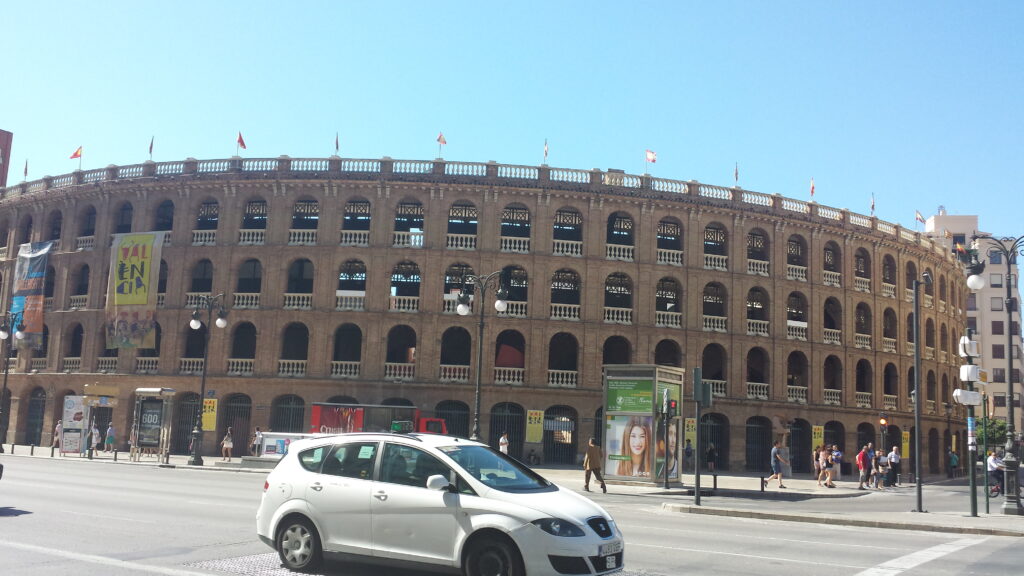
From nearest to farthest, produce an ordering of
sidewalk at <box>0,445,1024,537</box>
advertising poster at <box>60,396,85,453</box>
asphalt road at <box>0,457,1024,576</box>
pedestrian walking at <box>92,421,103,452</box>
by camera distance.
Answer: asphalt road at <box>0,457,1024,576</box>
sidewalk at <box>0,445,1024,537</box>
pedestrian walking at <box>92,421,103,452</box>
advertising poster at <box>60,396,85,453</box>

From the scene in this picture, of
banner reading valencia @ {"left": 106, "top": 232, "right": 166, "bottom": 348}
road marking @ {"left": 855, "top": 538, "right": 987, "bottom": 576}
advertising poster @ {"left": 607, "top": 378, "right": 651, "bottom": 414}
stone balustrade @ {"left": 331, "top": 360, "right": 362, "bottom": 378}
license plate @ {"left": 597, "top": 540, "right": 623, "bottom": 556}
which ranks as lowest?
road marking @ {"left": 855, "top": 538, "right": 987, "bottom": 576}

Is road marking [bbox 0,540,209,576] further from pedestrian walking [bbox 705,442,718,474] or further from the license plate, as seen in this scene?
pedestrian walking [bbox 705,442,718,474]

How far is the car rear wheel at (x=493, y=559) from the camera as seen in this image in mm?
8008

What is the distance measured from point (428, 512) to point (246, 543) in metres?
4.40

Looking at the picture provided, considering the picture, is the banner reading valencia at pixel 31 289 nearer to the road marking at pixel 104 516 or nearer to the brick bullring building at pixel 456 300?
the brick bullring building at pixel 456 300

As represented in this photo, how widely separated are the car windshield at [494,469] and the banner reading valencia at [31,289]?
4693 cm

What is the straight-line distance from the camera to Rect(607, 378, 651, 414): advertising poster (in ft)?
93.1

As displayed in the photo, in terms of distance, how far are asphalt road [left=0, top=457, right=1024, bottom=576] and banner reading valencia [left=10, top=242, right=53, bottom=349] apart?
3162 cm

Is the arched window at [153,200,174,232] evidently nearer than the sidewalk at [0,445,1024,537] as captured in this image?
No

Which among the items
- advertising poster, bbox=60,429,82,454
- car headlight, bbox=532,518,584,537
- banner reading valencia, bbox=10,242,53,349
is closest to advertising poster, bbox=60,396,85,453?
advertising poster, bbox=60,429,82,454

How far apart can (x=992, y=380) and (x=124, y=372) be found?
286ft

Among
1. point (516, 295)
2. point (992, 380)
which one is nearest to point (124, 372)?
point (516, 295)

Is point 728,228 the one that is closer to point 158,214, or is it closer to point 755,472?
point 755,472

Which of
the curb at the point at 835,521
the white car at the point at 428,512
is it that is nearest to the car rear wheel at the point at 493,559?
the white car at the point at 428,512
